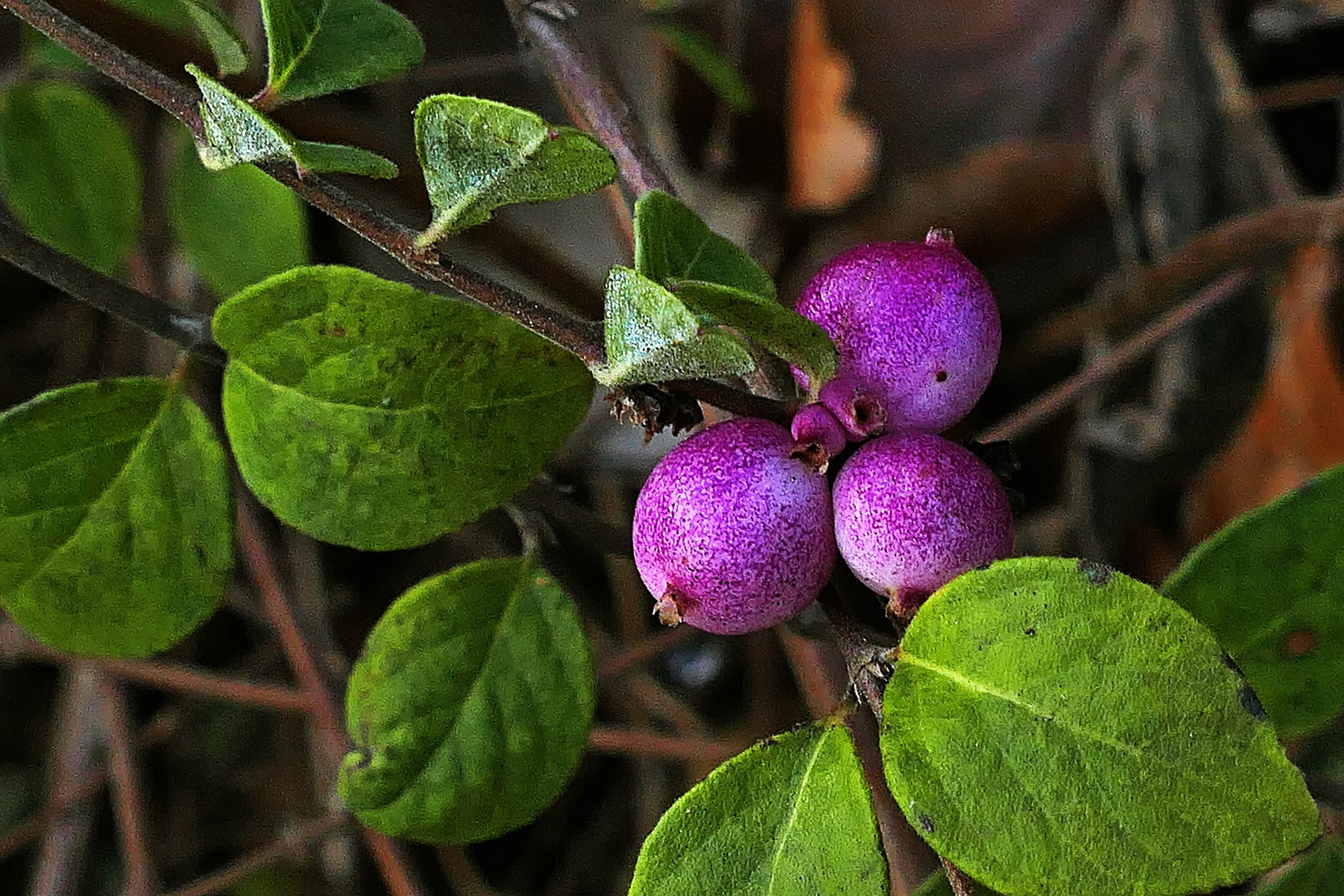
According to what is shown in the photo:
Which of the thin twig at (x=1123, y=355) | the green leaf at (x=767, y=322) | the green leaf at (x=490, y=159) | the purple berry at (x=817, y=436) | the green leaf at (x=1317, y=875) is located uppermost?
the green leaf at (x=490, y=159)

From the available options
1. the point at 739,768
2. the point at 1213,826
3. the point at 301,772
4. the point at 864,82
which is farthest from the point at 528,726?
the point at 864,82

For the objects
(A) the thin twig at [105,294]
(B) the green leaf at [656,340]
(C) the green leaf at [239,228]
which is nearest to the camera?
(B) the green leaf at [656,340]

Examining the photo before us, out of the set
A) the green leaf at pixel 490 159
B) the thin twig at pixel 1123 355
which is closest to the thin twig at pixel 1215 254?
the thin twig at pixel 1123 355

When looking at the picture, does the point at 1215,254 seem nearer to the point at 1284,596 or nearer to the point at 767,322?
the point at 1284,596

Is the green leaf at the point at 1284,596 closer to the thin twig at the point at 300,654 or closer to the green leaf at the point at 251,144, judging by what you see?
the green leaf at the point at 251,144

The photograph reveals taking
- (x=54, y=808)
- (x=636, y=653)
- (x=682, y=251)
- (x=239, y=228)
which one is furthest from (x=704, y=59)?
(x=54, y=808)

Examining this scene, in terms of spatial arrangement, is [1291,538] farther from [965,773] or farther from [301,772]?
[301,772]

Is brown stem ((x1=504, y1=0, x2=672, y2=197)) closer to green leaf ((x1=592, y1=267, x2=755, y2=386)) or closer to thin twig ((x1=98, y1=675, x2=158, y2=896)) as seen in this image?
green leaf ((x1=592, y1=267, x2=755, y2=386))
